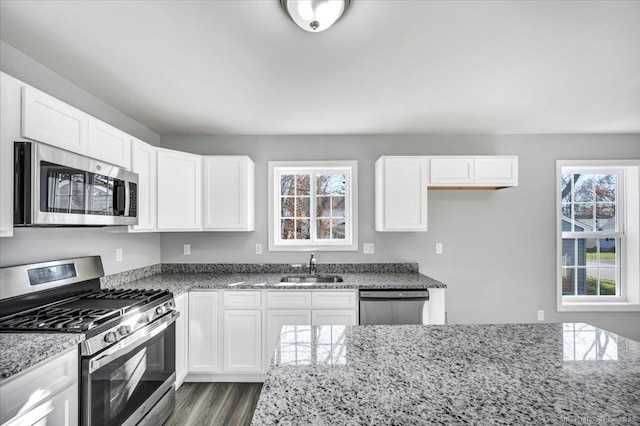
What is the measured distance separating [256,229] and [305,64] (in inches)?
80.3

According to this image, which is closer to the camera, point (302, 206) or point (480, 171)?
point (480, 171)

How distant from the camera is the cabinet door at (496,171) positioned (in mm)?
3301

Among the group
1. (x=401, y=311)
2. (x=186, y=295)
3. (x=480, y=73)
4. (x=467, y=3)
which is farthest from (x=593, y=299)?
(x=186, y=295)

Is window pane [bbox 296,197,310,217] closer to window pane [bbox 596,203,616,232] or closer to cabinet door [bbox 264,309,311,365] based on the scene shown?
cabinet door [bbox 264,309,311,365]

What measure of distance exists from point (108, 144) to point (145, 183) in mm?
567

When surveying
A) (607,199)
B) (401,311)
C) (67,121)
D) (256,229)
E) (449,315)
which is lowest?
(449,315)

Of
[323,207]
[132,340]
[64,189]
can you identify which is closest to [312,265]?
[323,207]

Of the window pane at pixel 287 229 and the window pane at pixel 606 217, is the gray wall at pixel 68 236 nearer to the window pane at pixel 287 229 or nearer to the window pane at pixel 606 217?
the window pane at pixel 287 229

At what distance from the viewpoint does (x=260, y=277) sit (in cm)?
330

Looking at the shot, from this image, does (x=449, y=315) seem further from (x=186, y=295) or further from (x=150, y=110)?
(x=150, y=110)

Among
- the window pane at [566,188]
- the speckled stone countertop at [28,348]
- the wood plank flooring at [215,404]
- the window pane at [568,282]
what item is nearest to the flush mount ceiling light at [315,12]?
the speckled stone countertop at [28,348]

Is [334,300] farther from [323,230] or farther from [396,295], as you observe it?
[323,230]

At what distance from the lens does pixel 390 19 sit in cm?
160

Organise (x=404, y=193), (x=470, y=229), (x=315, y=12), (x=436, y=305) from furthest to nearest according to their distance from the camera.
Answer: (x=470, y=229) < (x=404, y=193) < (x=436, y=305) < (x=315, y=12)
